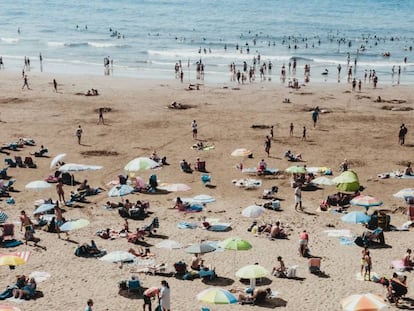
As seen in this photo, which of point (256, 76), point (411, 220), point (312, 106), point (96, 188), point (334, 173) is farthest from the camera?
point (256, 76)

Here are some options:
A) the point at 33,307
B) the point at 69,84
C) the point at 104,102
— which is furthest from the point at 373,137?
the point at 69,84

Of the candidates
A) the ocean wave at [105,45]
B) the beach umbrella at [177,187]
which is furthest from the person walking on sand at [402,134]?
the ocean wave at [105,45]

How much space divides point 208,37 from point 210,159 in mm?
68362

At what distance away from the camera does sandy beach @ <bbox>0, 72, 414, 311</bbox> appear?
718 inches

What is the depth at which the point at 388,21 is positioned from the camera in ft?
400

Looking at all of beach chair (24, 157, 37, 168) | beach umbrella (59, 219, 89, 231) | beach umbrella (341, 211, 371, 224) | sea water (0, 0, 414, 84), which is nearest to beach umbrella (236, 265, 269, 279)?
beach umbrella (341, 211, 371, 224)

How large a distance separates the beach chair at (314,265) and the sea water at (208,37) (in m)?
40.2

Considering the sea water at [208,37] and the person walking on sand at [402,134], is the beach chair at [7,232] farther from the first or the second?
the sea water at [208,37]

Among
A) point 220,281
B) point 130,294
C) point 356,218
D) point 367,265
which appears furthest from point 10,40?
point 367,265

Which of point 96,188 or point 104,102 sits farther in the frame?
point 104,102

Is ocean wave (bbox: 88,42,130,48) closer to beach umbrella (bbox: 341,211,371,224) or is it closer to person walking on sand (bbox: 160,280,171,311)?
beach umbrella (bbox: 341,211,371,224)

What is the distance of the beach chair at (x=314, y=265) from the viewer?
62.0 feet

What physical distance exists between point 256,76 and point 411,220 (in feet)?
130

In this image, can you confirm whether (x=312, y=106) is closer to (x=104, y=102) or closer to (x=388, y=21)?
(x=104, y=102)
